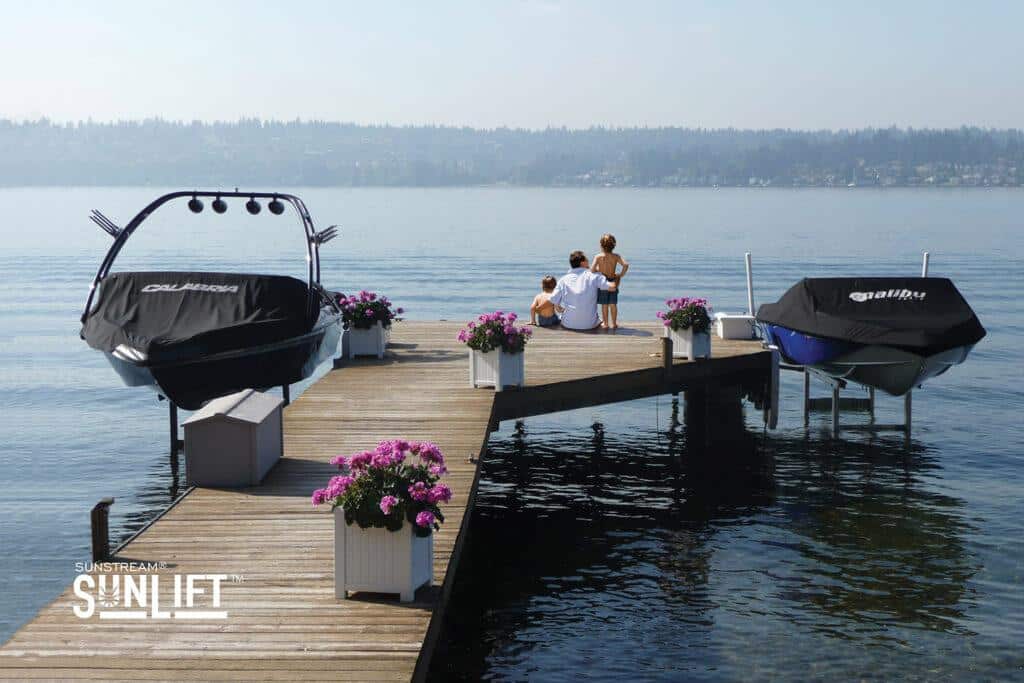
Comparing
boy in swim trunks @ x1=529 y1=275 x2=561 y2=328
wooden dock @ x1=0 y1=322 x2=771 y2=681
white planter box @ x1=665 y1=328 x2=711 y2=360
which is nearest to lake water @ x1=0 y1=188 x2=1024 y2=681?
wooden dock @ x1=0 y1=322 x2=771 y2=681

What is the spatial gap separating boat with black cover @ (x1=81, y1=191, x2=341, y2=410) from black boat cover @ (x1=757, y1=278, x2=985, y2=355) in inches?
342

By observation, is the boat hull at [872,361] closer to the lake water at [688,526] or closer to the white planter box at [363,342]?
the lake water at [688,526]

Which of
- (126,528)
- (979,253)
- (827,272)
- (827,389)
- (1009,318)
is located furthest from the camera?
(979,253)

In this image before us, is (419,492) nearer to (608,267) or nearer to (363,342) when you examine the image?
(363,342)

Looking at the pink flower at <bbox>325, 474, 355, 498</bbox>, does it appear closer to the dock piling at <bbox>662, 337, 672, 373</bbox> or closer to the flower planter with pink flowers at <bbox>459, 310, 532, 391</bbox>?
the flower planter with pink flowers at <bbox>459, 310, 532, 391</bbox>

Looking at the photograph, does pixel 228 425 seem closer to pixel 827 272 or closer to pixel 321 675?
pixel 321 675

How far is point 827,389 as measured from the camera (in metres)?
32.3

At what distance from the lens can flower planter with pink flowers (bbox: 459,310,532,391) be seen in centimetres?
1912

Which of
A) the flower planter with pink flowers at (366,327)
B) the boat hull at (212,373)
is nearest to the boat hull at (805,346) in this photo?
the flower planter with pink flowers at (366,327)

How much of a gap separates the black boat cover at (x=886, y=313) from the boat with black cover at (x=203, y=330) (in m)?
8.68

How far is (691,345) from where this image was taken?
22172 millimetres

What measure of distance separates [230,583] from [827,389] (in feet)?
77.7

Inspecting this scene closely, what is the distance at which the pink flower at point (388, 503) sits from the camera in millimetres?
10062

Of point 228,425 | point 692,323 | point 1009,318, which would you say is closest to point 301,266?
point 1009,318
